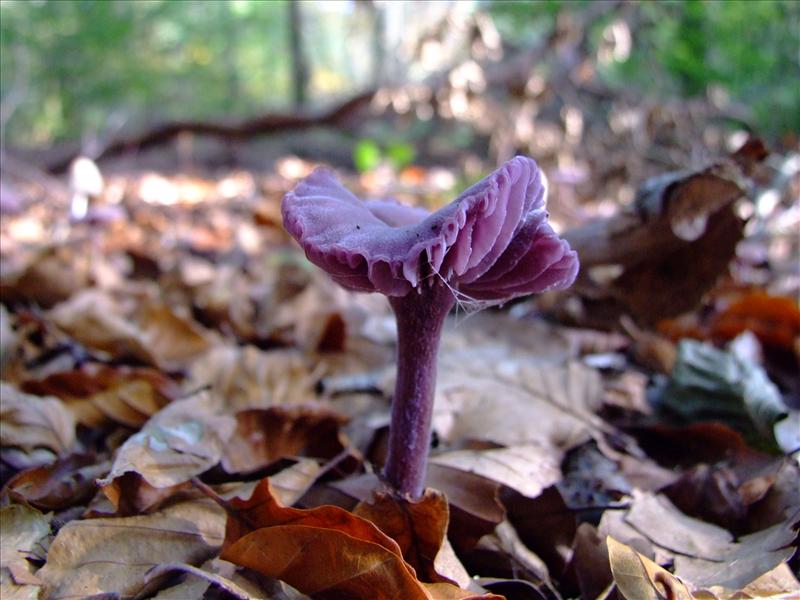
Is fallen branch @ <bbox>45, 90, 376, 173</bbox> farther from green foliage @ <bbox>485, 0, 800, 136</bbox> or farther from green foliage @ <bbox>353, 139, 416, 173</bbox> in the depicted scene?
green foliage @ <bbox>485, 0, 800, 136</bbox>

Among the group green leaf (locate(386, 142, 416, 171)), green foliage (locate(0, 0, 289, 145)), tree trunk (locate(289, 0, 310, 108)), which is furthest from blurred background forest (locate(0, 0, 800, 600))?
tree trunk (locate(289, 0, 310, 108))

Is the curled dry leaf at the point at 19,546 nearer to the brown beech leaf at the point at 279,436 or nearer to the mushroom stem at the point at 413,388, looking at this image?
the brown beech leaf at the point at 279,436

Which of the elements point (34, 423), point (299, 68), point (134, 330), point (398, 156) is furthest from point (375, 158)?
point (34, 423)

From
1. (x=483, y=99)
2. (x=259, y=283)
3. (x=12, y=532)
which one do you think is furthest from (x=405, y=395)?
(x=483, y=99)

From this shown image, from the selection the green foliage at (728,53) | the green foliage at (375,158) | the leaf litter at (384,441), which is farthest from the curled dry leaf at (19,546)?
the green foliage at (375,158)

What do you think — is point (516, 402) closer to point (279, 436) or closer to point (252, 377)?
point (279, 436)

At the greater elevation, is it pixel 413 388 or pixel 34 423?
pixel 413 388
